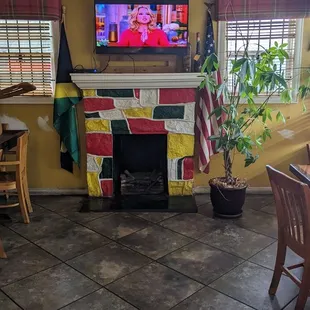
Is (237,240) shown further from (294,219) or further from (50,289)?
(50,289)

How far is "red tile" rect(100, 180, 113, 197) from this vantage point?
171 inches

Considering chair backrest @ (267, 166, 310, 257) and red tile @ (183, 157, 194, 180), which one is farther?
red tile @ (183, 157, 194, 180)

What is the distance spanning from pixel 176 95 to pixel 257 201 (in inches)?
53.5

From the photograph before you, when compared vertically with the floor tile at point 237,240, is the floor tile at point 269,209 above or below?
below

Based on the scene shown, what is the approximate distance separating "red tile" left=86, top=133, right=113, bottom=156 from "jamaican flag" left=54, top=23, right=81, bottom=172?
15 cm

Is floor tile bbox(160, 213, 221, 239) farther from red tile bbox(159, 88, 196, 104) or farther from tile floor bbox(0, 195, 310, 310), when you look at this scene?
red tile bbox(159, 88, 196, 104)

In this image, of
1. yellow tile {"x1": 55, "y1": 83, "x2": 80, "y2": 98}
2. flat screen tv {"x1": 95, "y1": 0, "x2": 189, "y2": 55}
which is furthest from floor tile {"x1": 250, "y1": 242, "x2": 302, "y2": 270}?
yellow tile {"x1": 55, "y1": 83, "x2": 80, "y2": 98}

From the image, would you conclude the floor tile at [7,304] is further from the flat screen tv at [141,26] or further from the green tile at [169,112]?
the flat screen tv at [141,26]

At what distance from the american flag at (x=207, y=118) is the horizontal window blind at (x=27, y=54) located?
158cm

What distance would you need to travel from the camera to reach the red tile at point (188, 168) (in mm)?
4305

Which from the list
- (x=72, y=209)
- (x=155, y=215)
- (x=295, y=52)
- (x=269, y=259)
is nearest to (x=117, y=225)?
(x=155, y=215)

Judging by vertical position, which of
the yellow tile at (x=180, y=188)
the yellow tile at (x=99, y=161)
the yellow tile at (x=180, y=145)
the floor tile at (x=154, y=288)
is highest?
the yellow tile at (x=180, y=145)

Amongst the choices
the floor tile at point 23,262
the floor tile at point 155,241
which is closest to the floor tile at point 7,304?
the floor tile at point 23,262

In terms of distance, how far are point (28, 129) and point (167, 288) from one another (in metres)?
2.55
